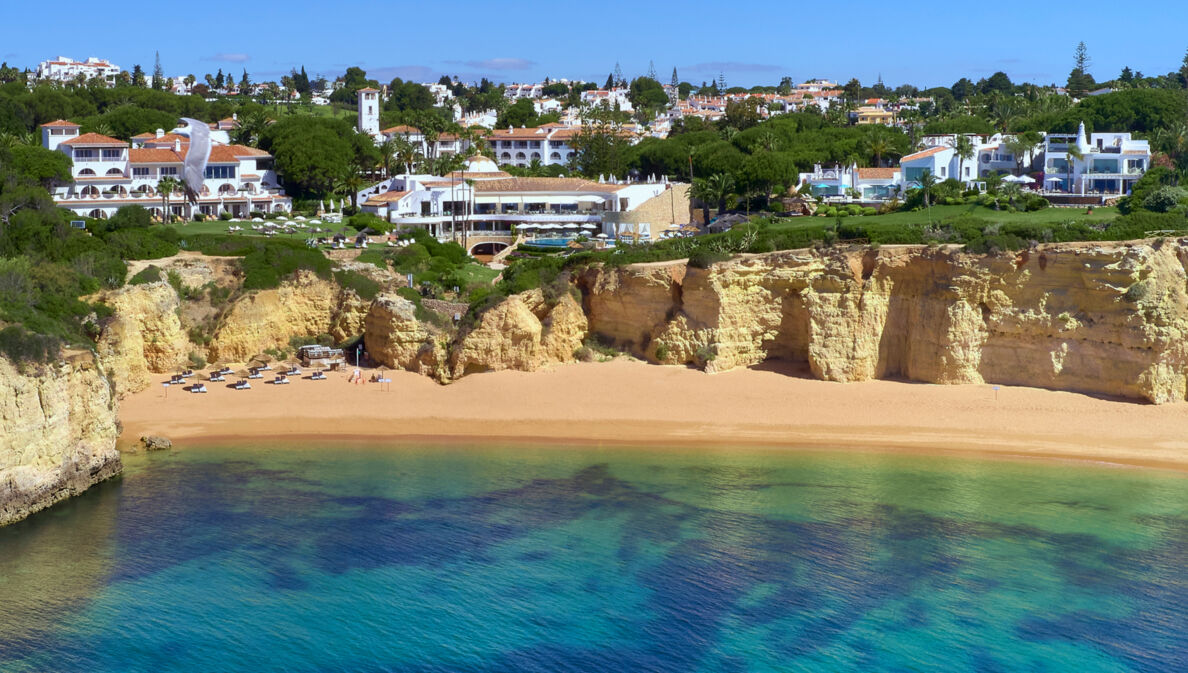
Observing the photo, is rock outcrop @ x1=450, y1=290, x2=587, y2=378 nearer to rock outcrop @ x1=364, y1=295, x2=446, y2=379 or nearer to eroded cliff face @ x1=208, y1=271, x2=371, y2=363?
rock outcrop @ x1=364, y1=295, x2=446, y2=379

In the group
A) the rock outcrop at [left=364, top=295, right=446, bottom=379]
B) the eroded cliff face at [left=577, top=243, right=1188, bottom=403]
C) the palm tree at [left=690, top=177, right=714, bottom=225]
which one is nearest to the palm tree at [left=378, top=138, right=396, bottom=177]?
the palm tree at [left=690, top=177, right=714, bottom=225]

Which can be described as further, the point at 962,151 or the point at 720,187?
the point at 962,151

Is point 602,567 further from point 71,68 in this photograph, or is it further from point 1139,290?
point 71,68

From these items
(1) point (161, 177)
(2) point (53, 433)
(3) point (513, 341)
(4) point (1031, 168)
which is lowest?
(2) point (53, 433)

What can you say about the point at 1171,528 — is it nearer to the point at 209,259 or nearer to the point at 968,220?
the point at 968,220

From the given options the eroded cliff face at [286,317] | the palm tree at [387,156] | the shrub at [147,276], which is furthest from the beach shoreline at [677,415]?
the palm tree at [387,156]

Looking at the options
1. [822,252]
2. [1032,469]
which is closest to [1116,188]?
[822,252]

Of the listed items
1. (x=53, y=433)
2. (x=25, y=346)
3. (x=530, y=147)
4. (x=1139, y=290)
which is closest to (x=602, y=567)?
(x=53, y=433)
